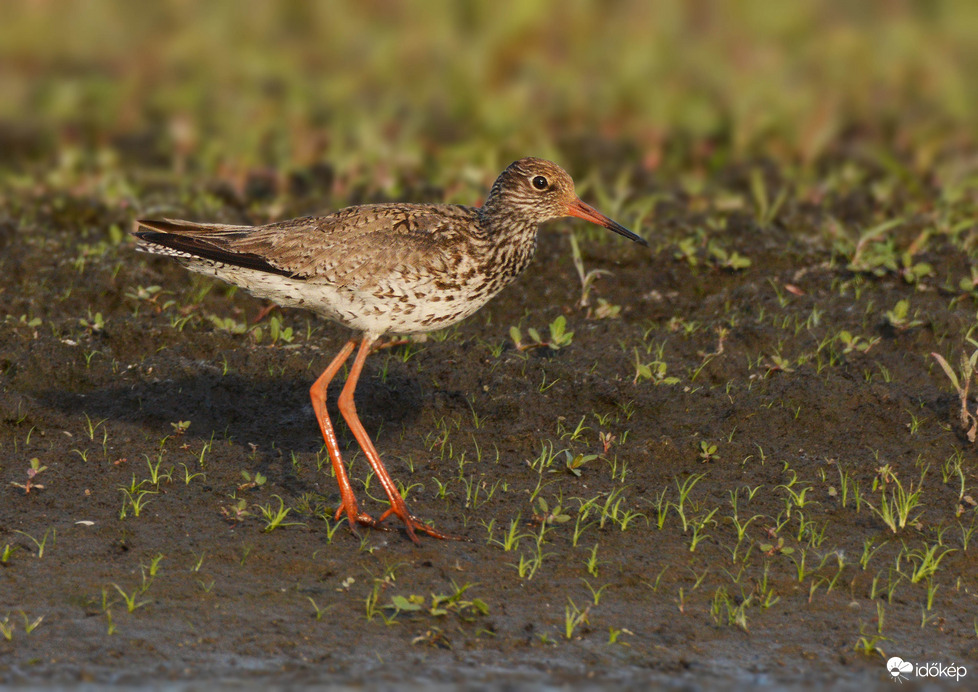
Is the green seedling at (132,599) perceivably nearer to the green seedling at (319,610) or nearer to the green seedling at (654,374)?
the green seedling at (319,610)

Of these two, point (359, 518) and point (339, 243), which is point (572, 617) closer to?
point (359, 518)

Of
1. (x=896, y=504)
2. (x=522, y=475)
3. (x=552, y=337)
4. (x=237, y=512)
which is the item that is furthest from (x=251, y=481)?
(x=896, y=504)

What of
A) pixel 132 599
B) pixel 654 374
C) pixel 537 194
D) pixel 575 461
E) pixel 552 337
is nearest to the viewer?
pixel 132 599

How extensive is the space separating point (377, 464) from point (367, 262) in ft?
3.49

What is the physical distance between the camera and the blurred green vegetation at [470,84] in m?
11.9

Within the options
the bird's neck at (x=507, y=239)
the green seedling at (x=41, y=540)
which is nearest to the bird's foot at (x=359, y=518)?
the green seedling at (x=41, y=540)

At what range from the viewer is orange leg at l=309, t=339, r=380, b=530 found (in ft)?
20.4

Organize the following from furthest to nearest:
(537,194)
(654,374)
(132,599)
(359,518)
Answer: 1. (654,374)
2. (537,194)
3. (359,518)
4. (132,599)

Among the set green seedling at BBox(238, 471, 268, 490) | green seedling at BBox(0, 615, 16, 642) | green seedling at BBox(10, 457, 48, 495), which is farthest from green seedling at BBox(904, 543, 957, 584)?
green seedling at BBox(10, 457, 48, 495)

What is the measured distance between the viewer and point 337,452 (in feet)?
21.1

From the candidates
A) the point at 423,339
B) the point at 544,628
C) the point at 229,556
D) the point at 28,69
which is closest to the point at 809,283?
the point at 423,339

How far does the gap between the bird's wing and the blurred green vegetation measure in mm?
3574

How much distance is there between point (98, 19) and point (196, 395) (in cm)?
909

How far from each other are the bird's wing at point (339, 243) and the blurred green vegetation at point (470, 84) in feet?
11.7
